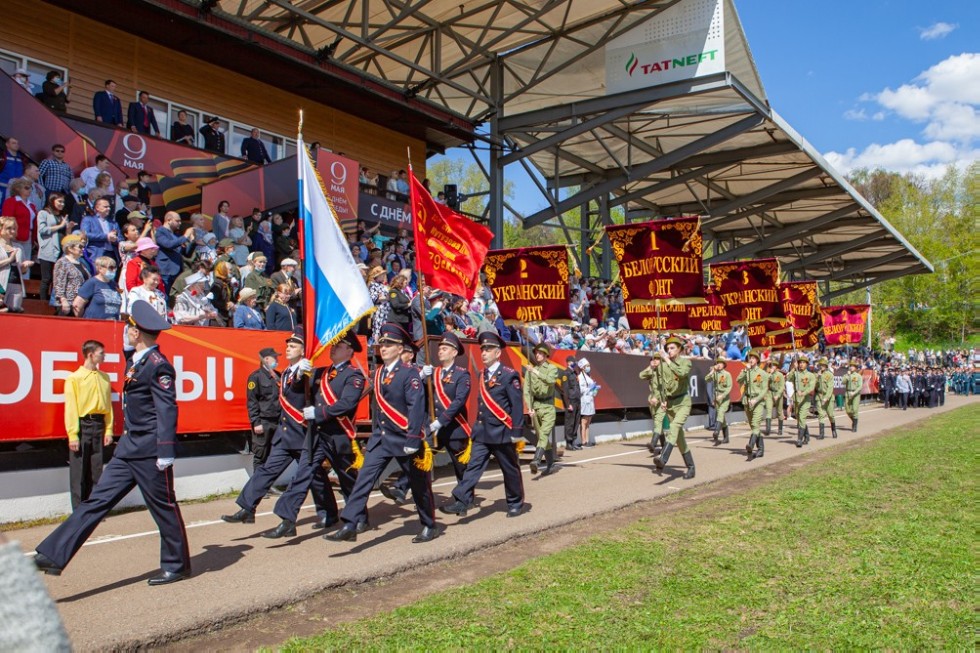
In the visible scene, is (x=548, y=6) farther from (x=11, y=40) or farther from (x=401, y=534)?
(x=401, y=534)

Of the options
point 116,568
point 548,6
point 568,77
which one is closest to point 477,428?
point 116,568

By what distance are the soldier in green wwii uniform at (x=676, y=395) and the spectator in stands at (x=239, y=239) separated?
7.22m

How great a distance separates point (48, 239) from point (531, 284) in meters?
8.21

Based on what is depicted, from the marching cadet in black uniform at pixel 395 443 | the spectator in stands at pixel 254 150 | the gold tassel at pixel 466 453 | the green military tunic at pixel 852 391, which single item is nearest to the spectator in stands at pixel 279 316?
the gold tassel at pixel 466 453

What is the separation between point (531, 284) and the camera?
A: 1522 cm

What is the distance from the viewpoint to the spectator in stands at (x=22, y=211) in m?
10.0

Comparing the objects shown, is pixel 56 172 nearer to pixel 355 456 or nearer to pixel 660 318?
pixel 355 456

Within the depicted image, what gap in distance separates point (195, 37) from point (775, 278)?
48.4 ft

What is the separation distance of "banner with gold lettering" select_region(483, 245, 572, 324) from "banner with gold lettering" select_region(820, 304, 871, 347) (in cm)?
2005

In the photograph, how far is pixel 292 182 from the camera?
1622 centimetres

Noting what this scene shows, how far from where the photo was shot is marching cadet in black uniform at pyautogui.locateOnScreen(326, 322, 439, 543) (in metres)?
7.17

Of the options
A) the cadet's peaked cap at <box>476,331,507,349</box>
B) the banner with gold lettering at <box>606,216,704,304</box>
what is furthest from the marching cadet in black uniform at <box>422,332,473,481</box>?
the banner with gold lettering at <box>606,216,704,304</box>

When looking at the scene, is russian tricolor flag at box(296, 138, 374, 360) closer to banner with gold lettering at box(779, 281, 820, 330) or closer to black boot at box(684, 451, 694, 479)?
black boot at box(684, 451, 694, 479)

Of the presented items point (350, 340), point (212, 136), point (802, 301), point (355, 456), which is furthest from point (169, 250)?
point (802, 301)
